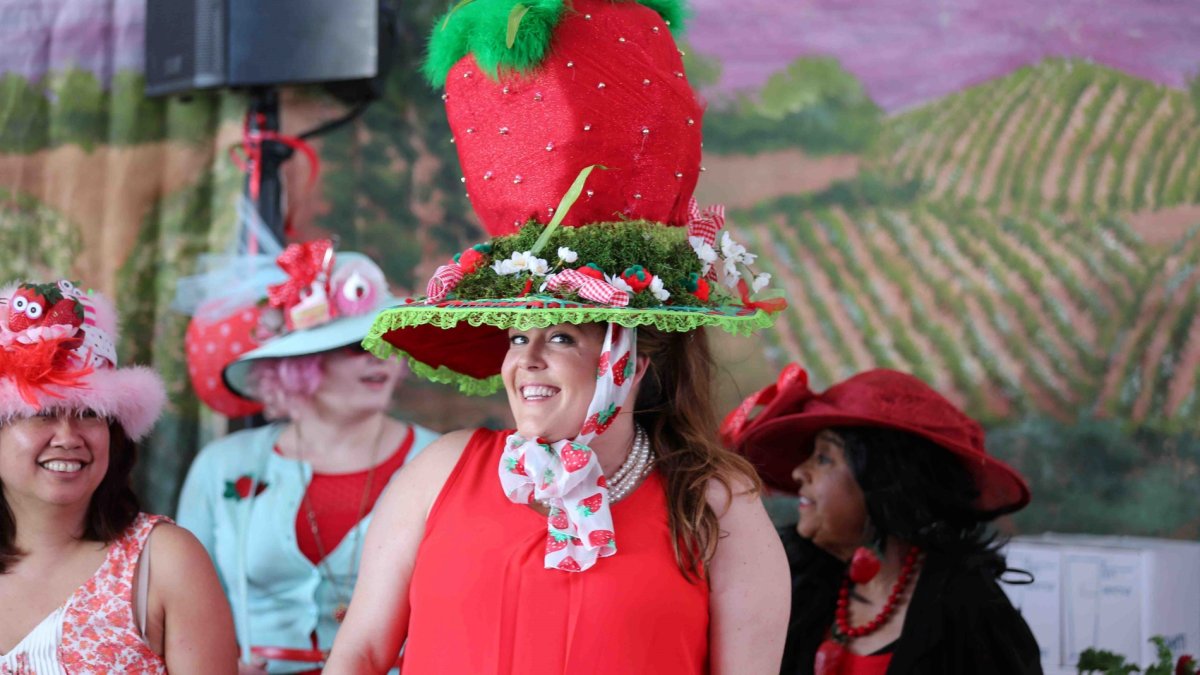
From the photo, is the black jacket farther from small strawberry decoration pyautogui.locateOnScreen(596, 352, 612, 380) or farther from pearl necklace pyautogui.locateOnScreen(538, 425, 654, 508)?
small strawberry decoration pyautogui.locateOnScreen(596, 352, 612, 380)

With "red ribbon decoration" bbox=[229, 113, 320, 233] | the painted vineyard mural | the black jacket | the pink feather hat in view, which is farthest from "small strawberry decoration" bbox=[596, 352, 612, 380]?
"red ribbon decoration" bbox=[229, 113, 320, 233]

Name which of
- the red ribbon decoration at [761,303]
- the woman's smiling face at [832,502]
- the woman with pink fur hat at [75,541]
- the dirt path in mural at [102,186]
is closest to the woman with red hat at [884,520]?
the woman's smiling face at [832,502]

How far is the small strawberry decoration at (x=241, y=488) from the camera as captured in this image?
3674 millimetres

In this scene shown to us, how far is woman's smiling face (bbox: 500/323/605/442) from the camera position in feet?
6.87

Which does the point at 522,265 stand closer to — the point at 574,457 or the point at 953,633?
the point at 574,457

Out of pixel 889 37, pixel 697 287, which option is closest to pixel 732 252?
pixel 697 287

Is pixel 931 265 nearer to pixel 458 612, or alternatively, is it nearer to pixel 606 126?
pixel 606 126

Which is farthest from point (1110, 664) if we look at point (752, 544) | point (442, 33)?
point (442, 33)

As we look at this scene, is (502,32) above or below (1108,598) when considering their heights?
above

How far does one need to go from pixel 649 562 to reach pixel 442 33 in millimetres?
1096

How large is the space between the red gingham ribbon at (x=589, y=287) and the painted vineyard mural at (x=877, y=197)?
7.25 feet

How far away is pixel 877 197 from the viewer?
14.8 ft

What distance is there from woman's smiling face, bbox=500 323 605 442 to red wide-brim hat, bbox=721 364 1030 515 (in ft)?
3.62

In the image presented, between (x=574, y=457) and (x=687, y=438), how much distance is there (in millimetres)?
309
